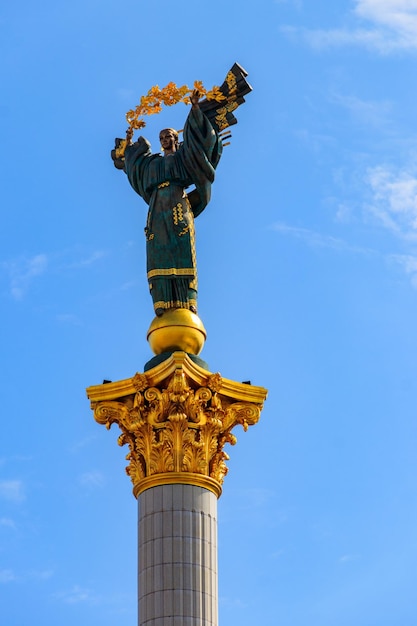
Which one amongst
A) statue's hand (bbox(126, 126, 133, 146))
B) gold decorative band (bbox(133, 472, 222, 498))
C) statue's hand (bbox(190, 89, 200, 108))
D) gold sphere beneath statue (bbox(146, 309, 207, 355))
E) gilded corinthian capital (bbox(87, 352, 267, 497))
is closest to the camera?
gold decorative band (bbox(133, 472, 222, 498))

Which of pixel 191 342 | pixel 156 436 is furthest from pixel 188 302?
pixel 156 436

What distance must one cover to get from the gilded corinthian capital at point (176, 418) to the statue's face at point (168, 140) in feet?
23.4

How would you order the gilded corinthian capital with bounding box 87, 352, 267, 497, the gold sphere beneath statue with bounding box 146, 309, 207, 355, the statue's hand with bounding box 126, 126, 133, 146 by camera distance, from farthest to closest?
1. the statue's hand with bounding box 126, 126, 133, 146
2. the gold sphere beneath statue with bounding box 146, 309, 207, 355
3. the gilded corinthian capital with bounding box 87, 352, 267, 497

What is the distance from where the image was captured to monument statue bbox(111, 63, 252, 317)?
1806 inches

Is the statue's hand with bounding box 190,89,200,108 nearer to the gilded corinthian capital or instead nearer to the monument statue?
the monument statue

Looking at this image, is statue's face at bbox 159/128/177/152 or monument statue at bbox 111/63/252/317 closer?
monument statue at bbox 111/63/252/317

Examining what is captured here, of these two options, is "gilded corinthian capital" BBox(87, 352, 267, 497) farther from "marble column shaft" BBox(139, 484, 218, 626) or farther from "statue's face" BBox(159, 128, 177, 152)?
"statue's face" BBox(159, 128, 177, 152)

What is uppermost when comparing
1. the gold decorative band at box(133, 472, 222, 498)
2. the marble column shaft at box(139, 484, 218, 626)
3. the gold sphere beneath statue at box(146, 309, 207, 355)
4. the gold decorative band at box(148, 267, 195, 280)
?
the gold decorative band at box(148, 267, 195, 280)

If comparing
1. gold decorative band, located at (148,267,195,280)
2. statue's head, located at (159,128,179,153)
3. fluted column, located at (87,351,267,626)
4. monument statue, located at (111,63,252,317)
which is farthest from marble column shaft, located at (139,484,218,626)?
statue's head, located at (159,128,179,153)

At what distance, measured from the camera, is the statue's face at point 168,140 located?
4781 centimetres

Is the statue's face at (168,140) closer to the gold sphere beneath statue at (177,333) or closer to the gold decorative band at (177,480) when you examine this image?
the gold sphere beneath statue at (177,333)

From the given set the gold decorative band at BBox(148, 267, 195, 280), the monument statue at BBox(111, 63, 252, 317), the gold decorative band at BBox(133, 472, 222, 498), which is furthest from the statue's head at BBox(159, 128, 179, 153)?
the gold decorative band at BBox(133, 472, 222, 498)

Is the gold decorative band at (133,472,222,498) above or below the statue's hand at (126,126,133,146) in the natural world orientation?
below

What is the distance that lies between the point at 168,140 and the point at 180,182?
1422 millimetres
